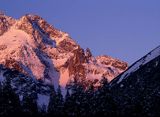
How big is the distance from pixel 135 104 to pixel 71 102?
11.7 m

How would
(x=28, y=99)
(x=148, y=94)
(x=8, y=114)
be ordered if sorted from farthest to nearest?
1. (x=28, y=99)
2. (x=148, y=94)
3. (x=8, y=114)

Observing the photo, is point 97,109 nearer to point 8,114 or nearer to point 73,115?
point 73,115

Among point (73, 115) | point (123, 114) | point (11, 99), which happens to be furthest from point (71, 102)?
point (11, 99)

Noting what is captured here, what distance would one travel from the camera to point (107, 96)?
100 m

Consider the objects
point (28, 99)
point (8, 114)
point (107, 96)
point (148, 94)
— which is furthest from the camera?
point (28, 99)

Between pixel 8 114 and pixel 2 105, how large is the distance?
220 cm

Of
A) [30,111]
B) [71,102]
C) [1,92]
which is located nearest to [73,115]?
[71,102]

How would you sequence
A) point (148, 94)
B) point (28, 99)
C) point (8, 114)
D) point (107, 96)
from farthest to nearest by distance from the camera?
point (28, 99) → point (148, 94) → point (107, 96) → point (8, 114)

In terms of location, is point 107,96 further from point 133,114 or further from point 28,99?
point 28,99

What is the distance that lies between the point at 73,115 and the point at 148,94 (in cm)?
1316

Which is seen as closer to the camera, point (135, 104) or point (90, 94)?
point (135, 104)

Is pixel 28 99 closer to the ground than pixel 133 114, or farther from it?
farther from it

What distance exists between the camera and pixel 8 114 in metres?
93.7

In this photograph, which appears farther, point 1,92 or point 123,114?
point 123,114
